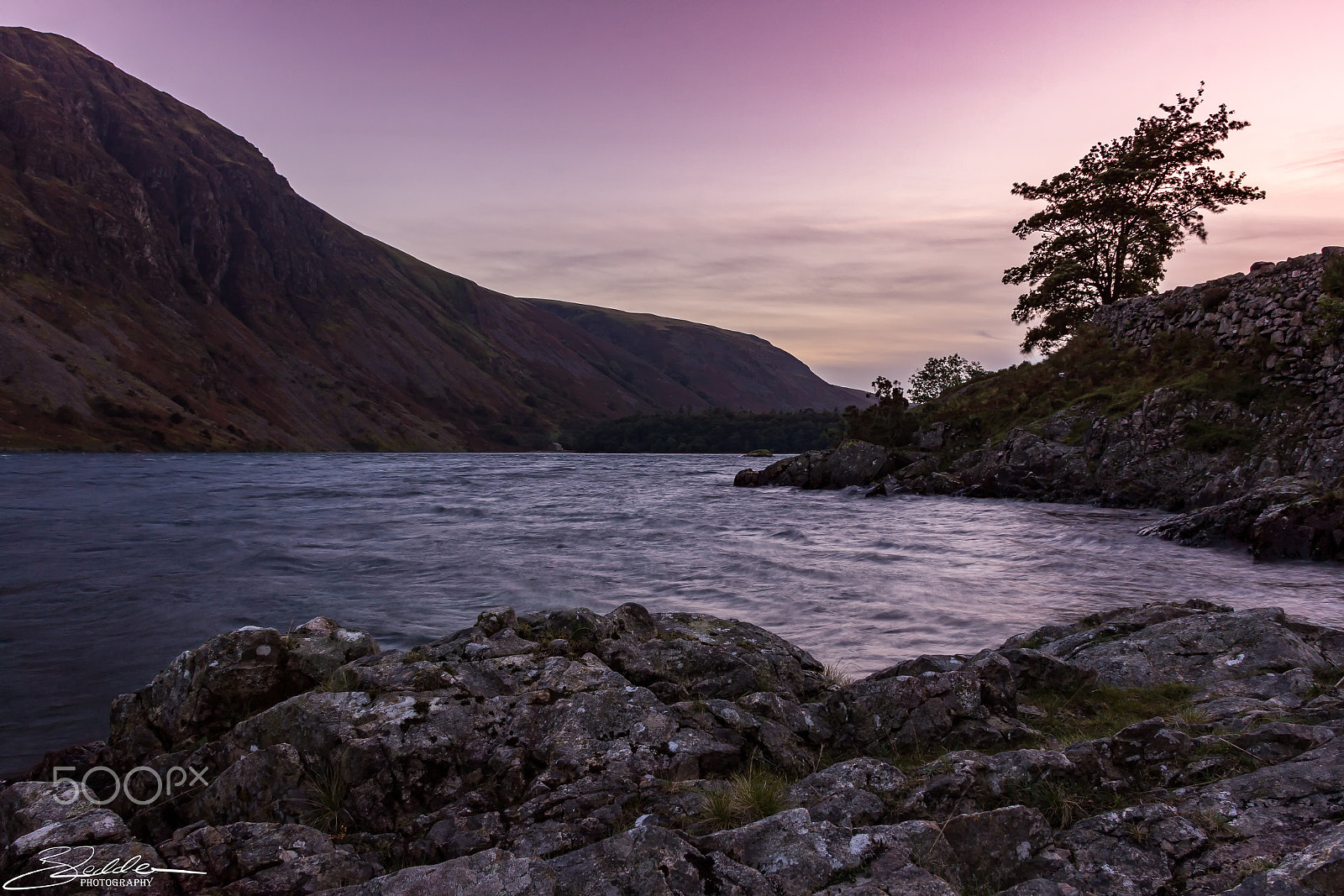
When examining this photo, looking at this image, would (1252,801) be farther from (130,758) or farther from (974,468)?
(974,468)

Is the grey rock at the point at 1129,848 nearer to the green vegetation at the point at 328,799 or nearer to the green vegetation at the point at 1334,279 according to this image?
the green vegetation at the point at 328,799

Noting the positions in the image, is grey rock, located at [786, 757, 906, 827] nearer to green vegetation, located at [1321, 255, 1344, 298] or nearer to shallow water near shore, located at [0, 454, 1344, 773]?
shallow water near shore, located at [0, 454, 1344, 773]

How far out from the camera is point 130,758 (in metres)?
7.98

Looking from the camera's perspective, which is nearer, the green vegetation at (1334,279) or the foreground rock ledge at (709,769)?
the foreground rock ledge at (709,769)

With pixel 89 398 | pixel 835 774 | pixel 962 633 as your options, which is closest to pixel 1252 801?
pixel 835 774

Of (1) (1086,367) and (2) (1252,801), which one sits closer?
(2) (1252,801)

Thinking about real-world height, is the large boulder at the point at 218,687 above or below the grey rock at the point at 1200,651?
below

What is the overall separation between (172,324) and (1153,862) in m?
246

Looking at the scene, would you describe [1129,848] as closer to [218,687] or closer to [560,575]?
[218,687]

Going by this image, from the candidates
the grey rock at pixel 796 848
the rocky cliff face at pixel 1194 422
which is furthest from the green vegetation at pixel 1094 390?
the grey rock at pixel 796 848
